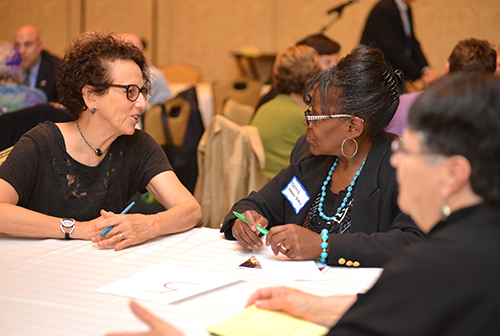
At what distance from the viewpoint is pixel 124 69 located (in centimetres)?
202

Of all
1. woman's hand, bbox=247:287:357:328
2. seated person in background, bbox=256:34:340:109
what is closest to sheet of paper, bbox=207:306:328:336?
woman's hand, bbox=247:287:357:328

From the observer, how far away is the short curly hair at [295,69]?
11.8 ft

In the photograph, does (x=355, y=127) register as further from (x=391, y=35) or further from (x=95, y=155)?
(x=391, y=35)

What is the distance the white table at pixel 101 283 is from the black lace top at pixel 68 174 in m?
0.25

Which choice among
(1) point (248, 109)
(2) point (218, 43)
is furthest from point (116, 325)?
(2) point (218, 43)

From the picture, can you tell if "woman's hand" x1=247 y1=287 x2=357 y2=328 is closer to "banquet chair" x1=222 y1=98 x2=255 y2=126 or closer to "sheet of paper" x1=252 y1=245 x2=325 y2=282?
"sheet of paper" x1=252 y1=245 x2=325 y2=282

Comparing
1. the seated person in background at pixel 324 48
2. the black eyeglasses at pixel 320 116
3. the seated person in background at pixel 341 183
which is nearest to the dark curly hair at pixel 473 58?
the seated person in background at pixel 324 48

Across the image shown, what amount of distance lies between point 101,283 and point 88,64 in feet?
3.36

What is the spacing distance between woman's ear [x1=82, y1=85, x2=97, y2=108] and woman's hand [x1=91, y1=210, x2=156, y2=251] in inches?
21.8

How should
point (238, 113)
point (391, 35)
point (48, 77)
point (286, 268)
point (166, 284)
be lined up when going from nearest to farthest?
Result: point (166, 284), point (286, 268), point (238, 113), point (391, 35), point (48, 77)

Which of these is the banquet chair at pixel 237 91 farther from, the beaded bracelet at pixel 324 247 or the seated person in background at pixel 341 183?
the beaded bracelet at pixel 324 247

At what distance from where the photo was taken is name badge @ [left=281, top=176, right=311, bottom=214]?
1881mm

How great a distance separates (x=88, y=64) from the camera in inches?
78.3

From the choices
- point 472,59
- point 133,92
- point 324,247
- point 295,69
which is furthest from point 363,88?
point 295,69
